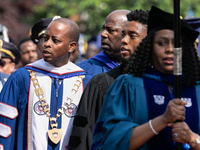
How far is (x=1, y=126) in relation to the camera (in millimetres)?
5113

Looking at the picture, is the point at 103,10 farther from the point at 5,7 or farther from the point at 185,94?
the point at 185,94

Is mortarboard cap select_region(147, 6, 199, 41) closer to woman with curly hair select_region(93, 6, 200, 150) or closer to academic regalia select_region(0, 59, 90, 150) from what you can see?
woman with curly hair select_region(93, 6, 200, 150)

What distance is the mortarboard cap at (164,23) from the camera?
369 centimetres

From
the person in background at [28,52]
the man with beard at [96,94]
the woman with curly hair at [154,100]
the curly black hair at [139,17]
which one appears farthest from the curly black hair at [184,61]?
the person in background at [28,52]

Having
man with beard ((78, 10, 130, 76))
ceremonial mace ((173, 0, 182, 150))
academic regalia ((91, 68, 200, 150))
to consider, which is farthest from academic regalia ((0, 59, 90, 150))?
ceremonial mace ((173, 0, 182, 150))

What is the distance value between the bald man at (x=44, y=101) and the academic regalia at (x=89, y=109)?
42cm

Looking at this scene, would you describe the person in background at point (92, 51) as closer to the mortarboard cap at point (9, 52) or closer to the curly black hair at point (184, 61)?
the mortarboard cap at point (9, 52)

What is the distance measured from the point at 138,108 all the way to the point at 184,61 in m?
0.59

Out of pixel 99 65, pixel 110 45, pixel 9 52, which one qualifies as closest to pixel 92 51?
pixel 9 52

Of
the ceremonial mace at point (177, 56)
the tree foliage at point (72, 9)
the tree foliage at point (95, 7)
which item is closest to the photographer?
the ceremonial mace at point (177, 56)

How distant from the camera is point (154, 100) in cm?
357

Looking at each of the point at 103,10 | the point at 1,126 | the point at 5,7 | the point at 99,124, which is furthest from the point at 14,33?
the point at 99,124

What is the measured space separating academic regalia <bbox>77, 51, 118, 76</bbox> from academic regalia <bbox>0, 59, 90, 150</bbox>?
0.51 metres

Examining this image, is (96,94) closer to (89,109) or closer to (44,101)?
(89,109)
